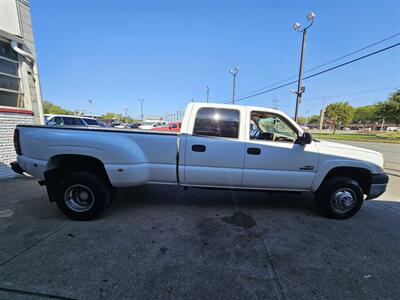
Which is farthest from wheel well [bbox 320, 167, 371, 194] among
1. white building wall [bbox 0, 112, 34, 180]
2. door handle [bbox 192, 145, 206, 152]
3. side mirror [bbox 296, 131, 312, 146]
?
white building wall [bbox 0, 112, 34, 180]

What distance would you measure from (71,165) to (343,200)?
Result: 4.73 metres

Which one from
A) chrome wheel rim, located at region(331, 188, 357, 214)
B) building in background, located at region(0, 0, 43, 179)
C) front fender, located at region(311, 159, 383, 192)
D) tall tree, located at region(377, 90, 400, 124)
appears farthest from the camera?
tall tree, located at region(377, 90, 400, 124)

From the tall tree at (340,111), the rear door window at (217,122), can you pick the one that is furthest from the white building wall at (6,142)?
the tall tree at (340,111)

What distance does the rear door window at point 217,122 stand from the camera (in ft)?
10.6

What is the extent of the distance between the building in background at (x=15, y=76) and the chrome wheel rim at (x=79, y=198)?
13.3 feet

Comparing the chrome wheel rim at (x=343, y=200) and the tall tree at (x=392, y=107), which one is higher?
the tall tree at (x=392, y=107)

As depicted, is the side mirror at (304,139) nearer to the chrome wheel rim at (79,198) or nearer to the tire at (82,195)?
the tire at (82,195)

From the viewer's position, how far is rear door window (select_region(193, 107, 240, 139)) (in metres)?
3.24

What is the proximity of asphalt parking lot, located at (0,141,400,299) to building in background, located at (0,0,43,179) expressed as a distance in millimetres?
2933

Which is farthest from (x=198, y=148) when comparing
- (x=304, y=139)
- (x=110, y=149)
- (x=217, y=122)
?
(x=304, y=139)

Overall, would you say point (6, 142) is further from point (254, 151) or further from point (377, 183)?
point (377, 183)

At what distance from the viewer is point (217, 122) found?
10.7 ft

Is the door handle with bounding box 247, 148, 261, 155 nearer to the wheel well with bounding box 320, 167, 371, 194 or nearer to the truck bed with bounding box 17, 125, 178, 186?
the truck bed with bounding box 17, 125, 178, 186

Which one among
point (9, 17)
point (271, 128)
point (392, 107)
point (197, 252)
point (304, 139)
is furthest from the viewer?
point (392, 107)
